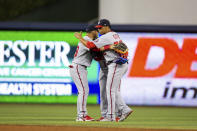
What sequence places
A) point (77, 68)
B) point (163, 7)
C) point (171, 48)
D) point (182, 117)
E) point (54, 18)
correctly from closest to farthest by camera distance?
point (77, 68) < point (182, 117) < point (171, 48) < point (163, 7) < point (54, 18)

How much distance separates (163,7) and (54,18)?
9182mm

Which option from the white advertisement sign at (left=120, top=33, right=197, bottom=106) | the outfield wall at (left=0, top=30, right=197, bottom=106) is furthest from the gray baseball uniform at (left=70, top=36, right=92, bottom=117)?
the white advertisement sign at (left=120, top=33, right=197, bottom=106)

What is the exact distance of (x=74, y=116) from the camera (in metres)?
13.2

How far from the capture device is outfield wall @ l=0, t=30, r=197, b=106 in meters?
16.7

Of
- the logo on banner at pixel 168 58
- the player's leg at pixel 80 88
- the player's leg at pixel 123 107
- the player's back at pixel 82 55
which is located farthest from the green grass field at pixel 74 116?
the player's back at pixel 82 55

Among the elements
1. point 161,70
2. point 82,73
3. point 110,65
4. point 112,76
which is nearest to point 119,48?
point 110,65

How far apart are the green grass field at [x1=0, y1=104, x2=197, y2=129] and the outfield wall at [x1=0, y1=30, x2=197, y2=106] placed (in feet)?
1.26

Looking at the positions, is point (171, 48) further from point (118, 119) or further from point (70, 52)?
point (118, 119)

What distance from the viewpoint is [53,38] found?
16719 millimetres

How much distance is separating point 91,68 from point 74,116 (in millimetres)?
3665

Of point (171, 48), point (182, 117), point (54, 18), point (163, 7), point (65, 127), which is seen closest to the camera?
point (65, 127)

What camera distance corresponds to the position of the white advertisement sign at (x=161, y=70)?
16.6m

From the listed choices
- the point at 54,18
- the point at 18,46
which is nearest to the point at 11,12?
the point at 54,18

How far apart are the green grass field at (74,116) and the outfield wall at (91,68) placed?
0.39 meters
